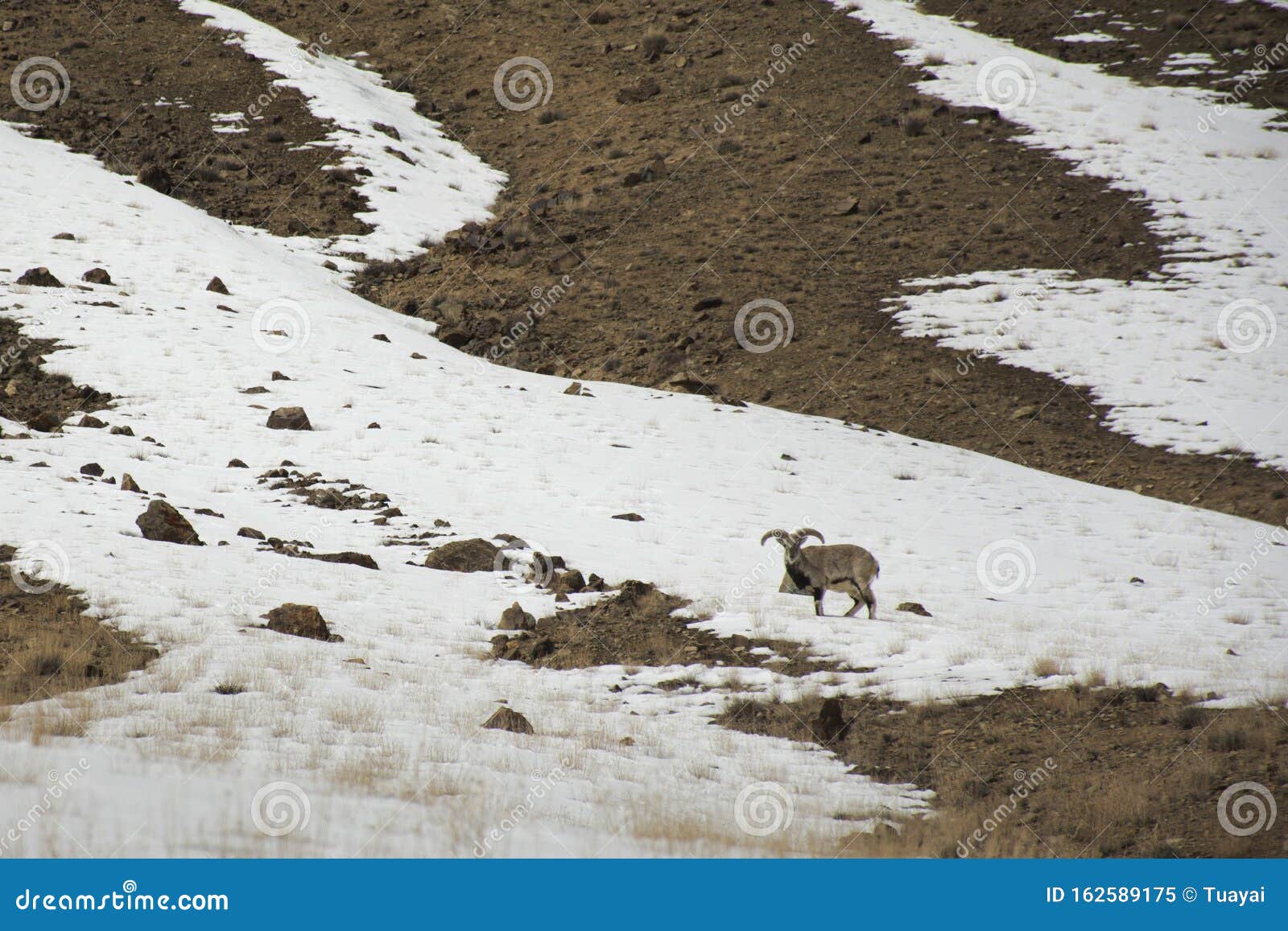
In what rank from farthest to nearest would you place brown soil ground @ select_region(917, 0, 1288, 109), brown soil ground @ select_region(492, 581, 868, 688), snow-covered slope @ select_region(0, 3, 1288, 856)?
1. brown soil ground @ select_region(917, 0, 1288, 109)
2. brown soil ground @ select_region(492, 581, 868, 688)
3. snow-covered slope @ select_region(0, 3, 1288, 856)

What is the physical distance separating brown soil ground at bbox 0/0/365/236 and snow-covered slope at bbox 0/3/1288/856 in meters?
4.39

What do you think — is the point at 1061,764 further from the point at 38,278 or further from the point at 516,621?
the point at 38,278

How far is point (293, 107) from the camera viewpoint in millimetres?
34312

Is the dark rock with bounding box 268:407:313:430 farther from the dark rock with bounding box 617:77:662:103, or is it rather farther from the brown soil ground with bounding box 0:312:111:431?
the dark rock with bounding box 617:77:662:103

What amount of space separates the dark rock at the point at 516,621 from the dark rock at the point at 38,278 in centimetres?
1595

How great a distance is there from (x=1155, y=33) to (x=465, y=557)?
37.5 m

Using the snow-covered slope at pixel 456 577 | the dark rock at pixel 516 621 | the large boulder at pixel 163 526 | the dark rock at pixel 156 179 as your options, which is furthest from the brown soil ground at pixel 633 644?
the dark rock at pixel 156 179

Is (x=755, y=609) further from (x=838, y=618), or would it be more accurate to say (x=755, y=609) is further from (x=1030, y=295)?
(x=1030, y=295)

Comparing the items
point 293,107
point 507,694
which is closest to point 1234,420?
point 507,694

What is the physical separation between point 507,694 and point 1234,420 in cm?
1763

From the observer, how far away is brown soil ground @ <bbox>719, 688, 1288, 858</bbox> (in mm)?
6848

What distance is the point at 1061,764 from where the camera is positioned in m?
8.10

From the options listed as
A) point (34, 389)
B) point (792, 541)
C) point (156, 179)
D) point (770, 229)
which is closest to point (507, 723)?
point (792, 541)

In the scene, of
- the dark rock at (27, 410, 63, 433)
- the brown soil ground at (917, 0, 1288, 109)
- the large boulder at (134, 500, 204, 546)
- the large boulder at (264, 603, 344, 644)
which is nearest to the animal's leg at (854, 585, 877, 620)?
the large boulder at (264, 603, 344, 644)
